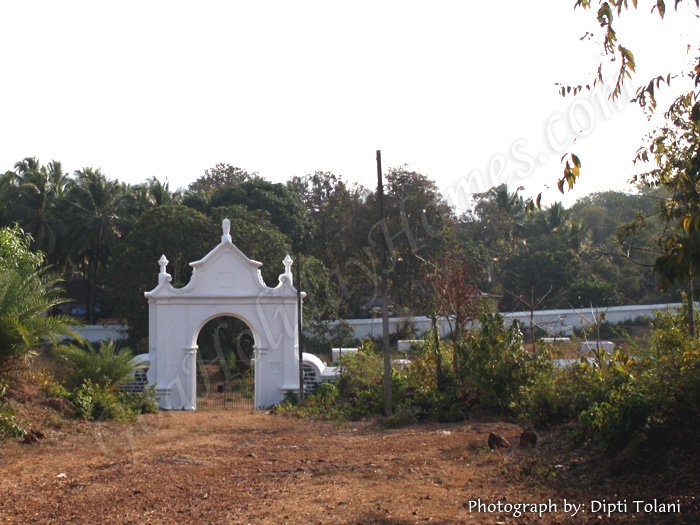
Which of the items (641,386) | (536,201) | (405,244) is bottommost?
(641,386)

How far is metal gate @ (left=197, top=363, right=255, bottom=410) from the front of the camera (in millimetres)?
17270

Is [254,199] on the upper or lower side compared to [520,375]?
upper

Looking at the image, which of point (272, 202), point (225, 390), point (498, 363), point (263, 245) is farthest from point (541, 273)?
point (498, 363)

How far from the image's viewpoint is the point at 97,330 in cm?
3109

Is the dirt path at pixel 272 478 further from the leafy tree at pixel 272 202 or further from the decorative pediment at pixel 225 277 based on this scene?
the leafy tree at pixel 272 202

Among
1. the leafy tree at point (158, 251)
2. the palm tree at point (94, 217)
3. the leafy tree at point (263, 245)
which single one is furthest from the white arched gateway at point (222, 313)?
the palm tree at point (94, 217)

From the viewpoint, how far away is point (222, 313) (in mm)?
15477

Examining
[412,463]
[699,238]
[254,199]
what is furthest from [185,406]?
[254,199]

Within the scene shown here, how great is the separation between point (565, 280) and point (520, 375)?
A: 22.5 m

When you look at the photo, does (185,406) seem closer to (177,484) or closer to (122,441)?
(122,441)

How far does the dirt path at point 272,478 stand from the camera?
5.69 m

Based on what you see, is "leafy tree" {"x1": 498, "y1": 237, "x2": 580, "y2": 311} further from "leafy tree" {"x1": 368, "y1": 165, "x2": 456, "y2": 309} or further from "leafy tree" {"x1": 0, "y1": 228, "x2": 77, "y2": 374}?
"leafy tree" {"x1": 0, "y1": 228, "x2": 77, "y2": 374}

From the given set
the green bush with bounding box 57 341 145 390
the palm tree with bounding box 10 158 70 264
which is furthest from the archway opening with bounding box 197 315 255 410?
the palm tree with bounding box 10 158 70 264

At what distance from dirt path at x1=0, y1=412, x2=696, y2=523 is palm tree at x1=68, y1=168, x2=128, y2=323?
21574 millimetres
